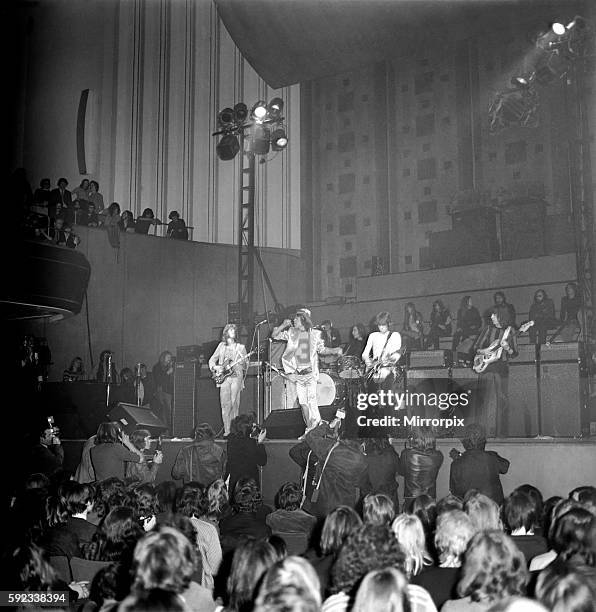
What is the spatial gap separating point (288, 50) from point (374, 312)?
518 cm

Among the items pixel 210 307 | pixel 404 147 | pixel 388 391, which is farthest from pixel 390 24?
pixel 388 391

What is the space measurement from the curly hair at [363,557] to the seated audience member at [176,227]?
11.6m

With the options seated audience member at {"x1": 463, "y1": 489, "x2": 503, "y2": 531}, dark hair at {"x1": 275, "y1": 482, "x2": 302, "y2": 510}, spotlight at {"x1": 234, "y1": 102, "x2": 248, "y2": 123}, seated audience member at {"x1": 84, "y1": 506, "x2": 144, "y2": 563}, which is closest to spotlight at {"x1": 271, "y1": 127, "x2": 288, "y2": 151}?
spotlight at {"x1": 234, "y1": 102, "x2": 248, "y2": 123}

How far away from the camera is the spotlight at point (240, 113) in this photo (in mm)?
11906

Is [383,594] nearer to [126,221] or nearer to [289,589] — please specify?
[289,589]

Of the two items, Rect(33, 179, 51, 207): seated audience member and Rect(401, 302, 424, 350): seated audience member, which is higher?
Rect(33, 179, 51, 207): seated audience member

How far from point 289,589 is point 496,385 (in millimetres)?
7393

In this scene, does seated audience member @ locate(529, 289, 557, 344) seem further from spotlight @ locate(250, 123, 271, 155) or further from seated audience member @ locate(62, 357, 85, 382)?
seated audience member @ locate(62, 357, 85, 382)

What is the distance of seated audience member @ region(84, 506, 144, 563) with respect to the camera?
3.18 m

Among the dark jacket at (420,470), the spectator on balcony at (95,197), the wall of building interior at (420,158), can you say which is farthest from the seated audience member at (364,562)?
the wall of building interior at (420,158)

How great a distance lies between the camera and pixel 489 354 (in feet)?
30.3

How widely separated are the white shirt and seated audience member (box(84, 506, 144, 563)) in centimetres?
613

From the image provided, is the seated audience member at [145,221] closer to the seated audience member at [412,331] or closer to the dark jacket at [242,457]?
the seated audience member at [412,331]

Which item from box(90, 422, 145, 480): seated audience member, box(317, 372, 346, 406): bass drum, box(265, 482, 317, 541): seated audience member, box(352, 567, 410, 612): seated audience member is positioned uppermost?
box(317, 372, 346, 406): bass drum
